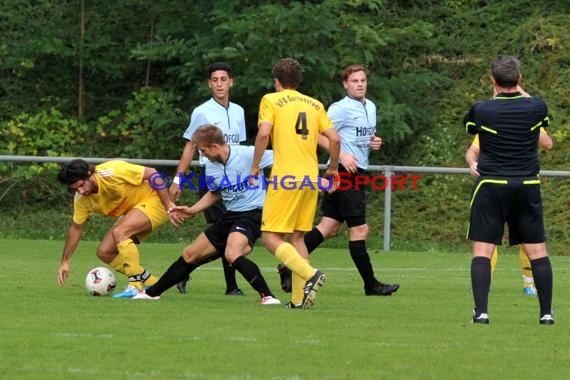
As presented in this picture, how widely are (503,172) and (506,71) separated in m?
0.74

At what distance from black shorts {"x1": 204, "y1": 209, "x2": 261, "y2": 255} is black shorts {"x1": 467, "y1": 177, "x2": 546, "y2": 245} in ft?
7.80

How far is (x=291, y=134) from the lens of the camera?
11352 mm

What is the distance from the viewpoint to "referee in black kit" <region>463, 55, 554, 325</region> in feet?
32.9

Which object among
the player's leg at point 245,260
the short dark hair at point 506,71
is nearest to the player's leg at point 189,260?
the player's leg at point 245,260

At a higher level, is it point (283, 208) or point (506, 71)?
point (506, 71)

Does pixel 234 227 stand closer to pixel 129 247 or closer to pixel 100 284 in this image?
pixel 129 247

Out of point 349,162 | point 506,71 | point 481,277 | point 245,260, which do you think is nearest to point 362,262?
point 349,162

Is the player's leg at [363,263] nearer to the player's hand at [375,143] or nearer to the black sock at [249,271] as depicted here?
the player's hand at [375,143]

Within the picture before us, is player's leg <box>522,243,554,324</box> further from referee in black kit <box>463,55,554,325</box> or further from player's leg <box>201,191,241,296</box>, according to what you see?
player's leg <box>201,191,241,296</box>

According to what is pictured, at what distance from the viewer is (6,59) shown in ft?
78.3

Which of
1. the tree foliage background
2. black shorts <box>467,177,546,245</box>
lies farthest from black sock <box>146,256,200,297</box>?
the tree foliage background

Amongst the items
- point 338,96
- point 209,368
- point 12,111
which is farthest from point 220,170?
point 12,111

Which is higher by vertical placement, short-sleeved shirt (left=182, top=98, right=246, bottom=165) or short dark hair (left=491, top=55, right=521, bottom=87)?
short dark hair (left=491, top=55, right=521, bottom=87)

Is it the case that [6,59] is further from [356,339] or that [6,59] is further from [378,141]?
[356,339]
